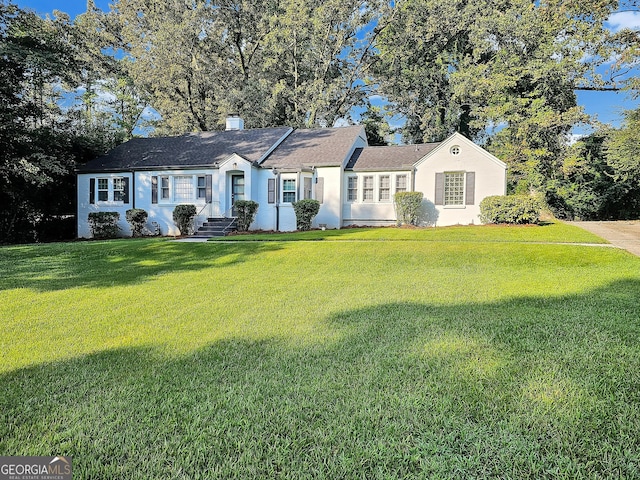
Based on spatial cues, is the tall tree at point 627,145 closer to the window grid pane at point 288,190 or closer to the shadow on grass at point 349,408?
the window grid pane at point 288,190

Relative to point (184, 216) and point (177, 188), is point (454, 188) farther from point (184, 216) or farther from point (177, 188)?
point (177, 188)

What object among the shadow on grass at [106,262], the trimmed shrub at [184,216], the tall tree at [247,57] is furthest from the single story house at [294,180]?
the tall tree at [247,57]

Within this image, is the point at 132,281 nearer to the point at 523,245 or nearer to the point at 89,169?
the point at 523,245

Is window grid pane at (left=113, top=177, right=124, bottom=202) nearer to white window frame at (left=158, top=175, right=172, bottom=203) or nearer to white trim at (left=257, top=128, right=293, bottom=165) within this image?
white window frame at (left=158, top=175, right=172, bottom=203)

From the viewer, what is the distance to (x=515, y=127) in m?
21.7

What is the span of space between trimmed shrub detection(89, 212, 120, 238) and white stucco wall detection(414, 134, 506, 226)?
15.4 meters

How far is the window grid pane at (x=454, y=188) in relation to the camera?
17.3m

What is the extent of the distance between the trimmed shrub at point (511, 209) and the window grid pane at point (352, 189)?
234 inches

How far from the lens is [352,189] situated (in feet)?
61.9

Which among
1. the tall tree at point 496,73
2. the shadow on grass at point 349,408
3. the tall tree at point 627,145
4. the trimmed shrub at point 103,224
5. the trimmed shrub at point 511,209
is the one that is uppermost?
the tall tree at point 496,73

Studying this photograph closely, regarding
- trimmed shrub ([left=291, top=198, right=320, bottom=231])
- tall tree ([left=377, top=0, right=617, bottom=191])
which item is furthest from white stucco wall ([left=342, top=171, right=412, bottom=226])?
tall tree ([left=377, top=0, right=617, bottom=191])

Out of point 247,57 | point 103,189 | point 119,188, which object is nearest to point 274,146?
point 119,188

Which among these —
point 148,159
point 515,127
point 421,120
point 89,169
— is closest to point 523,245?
point 515,127

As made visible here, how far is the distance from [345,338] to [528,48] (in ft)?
81.9
